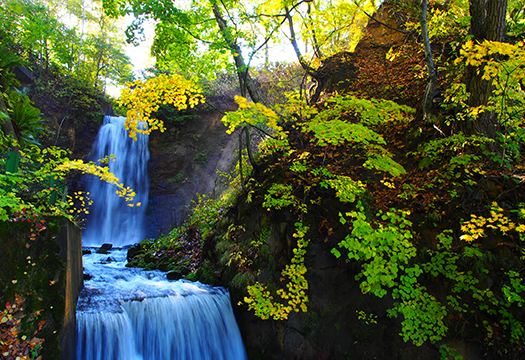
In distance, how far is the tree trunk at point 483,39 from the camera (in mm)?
3922

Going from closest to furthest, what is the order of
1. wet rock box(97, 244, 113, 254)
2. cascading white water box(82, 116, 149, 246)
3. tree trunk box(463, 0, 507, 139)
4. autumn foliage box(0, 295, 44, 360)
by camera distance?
autumn foliage box(0, 295, 44, 360)
tree trunk box(463, 0, 507, 139)
wet rock box(97, 244, 113, 254)
cascading white water box(82, 116, 149, 246)

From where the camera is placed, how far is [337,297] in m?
4.48

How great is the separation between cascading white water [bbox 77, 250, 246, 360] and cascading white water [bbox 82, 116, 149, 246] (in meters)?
9.15

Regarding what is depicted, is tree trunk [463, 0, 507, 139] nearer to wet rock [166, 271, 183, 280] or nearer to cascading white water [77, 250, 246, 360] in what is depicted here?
cascading white water [77, 250, 246, 360]

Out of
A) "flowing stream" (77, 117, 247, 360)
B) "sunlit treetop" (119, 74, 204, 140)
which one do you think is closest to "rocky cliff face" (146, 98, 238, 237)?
"flowing stream" (77, 117, 247, 360)

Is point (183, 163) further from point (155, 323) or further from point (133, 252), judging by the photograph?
point (155, 323)

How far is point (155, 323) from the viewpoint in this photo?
4.56 metres

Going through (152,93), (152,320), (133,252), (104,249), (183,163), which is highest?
(152,93)

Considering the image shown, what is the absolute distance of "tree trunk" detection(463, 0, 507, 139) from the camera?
12.9 ft

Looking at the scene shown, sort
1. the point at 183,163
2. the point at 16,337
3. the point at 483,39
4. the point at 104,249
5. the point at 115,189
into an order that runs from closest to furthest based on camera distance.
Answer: the point at 16,337
the point at 483,39
the point at 104,249
the point at 115,189
the point at 183,163

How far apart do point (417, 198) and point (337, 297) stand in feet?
6.94

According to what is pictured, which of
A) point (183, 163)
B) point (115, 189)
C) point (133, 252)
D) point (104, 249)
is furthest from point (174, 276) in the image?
point (183, 163)

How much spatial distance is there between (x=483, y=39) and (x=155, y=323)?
22.6 ft

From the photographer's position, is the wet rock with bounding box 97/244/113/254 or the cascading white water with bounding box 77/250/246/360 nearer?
the cascading white water with bounding box 77/250/246/360
